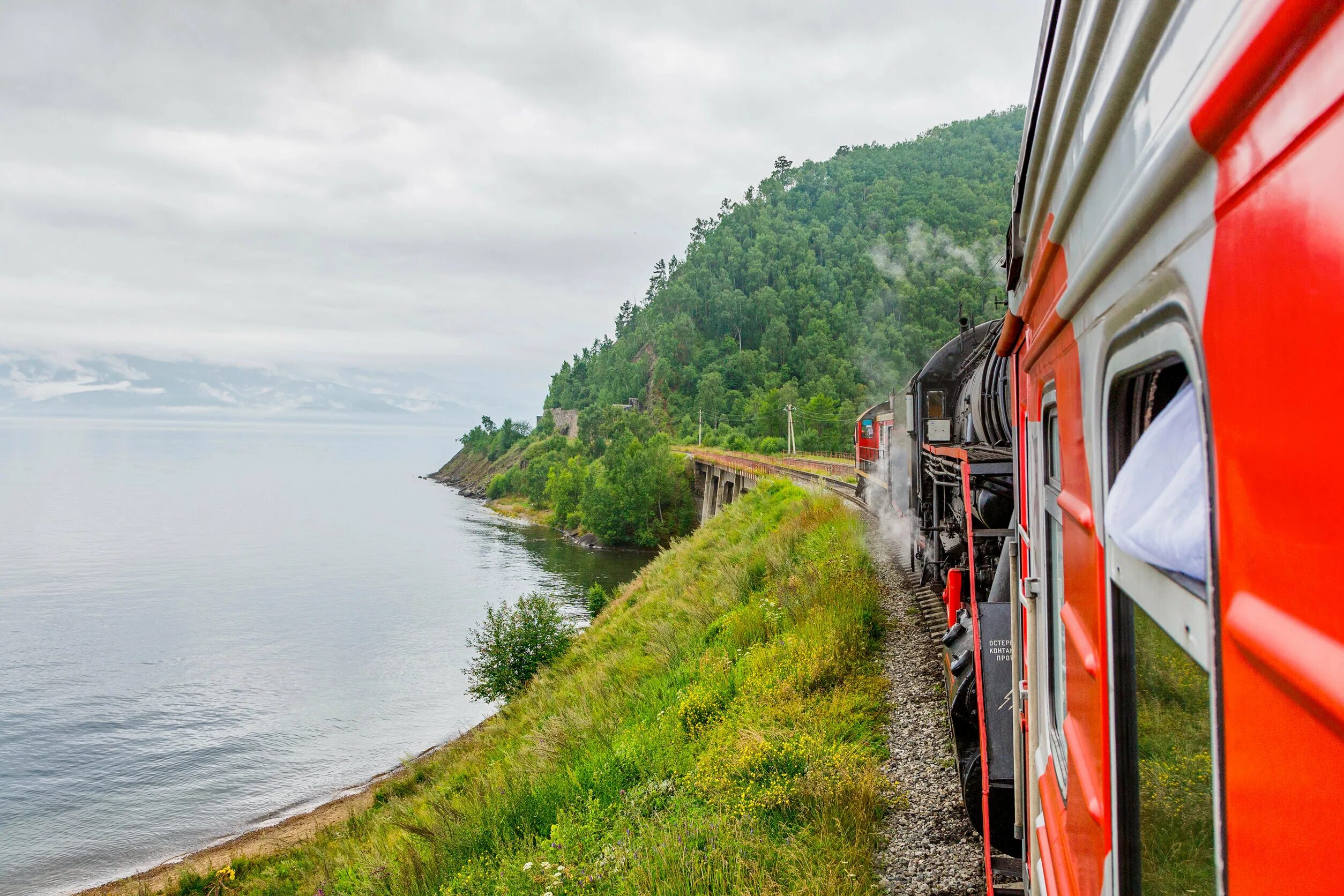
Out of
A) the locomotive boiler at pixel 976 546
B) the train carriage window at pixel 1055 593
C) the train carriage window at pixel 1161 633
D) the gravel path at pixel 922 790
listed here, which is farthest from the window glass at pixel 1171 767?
the gravel path at pixel 922 790

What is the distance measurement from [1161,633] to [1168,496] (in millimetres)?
297

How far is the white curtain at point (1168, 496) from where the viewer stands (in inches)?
39.2

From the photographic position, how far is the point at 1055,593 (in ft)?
9.46

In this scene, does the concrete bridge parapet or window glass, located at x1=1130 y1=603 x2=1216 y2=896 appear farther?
the concrete bridge parapet

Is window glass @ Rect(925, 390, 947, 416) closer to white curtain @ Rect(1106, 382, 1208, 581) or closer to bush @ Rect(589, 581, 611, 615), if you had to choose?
white curtain @ Rect(1106, 382, 1208, 581)

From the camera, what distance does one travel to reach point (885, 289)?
101 metres

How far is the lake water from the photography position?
20.9m

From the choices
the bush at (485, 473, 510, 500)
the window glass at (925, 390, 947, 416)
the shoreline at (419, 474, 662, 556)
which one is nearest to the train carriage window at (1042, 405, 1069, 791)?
the window glass at (925, 390, 947, 416)

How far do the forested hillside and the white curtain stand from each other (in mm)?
68731

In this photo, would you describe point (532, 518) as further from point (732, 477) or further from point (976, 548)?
point (976, 548)

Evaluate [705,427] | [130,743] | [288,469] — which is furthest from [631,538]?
[288,469]

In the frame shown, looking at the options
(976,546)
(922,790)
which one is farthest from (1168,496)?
(976,546)

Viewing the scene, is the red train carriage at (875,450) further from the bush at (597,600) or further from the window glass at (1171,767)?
the window glass at (1171,767)

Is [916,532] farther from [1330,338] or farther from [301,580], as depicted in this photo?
[301,580]
